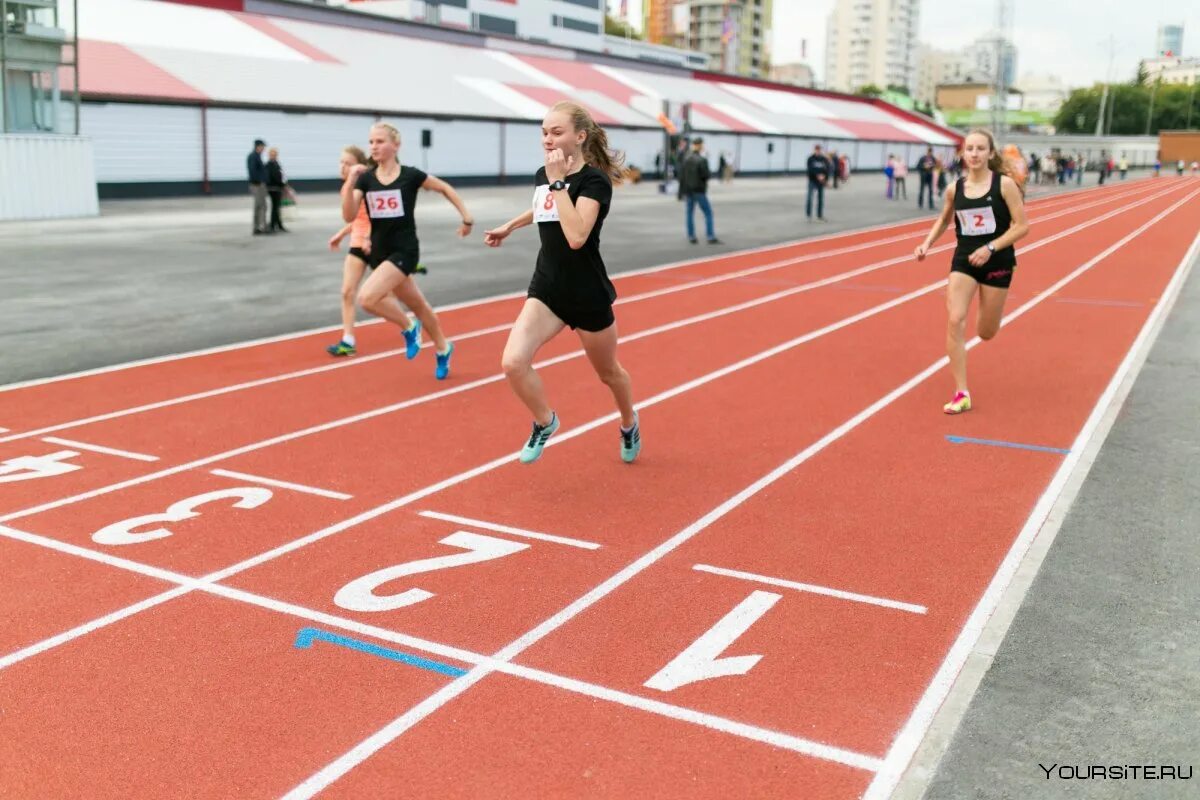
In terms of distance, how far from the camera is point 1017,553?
5.49m

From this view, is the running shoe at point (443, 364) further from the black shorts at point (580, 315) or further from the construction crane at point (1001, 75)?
the construction crane at point (1001, 75)

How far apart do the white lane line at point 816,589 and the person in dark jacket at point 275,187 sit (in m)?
19.2

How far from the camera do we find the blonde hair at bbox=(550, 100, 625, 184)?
604cm

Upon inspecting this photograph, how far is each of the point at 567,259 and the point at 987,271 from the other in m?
3.84

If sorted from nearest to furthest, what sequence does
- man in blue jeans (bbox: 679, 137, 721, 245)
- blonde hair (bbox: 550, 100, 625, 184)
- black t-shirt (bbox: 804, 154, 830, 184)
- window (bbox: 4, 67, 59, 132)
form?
1. blonde hair (bbox: 550, 100, 625, 184)
2. man in blue jeans (bbox: 679, 137, 721, 245)
3. window (bbox: 4, 67, 59, 132)
4. black t-shirt (bbox: 804, 154, 830, 184)

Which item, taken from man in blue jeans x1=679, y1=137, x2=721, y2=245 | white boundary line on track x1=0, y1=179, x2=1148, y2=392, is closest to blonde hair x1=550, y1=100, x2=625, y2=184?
white boundary line on track x1=0, y1=179, x2=1148, y2=392

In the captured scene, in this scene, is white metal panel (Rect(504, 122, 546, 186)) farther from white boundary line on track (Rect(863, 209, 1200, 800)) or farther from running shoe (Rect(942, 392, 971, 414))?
running shoe (Rect(942, 392, 971, 414))

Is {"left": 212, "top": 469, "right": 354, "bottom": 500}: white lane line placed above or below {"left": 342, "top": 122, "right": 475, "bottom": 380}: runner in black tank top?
below

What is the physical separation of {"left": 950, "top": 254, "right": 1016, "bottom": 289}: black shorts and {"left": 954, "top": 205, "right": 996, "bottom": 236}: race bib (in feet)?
0.66

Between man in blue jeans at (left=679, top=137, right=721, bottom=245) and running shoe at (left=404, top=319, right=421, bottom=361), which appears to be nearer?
running shoe at (left=404, top=319, right=421, bottom=361)

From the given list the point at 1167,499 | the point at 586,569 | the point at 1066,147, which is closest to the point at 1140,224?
the point at 1167,499

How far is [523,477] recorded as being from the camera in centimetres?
676

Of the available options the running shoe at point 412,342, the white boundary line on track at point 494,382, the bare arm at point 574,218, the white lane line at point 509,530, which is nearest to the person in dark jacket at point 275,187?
the white boundary line on track at point 494,382

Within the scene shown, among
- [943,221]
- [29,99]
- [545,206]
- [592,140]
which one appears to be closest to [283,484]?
[545,206]
